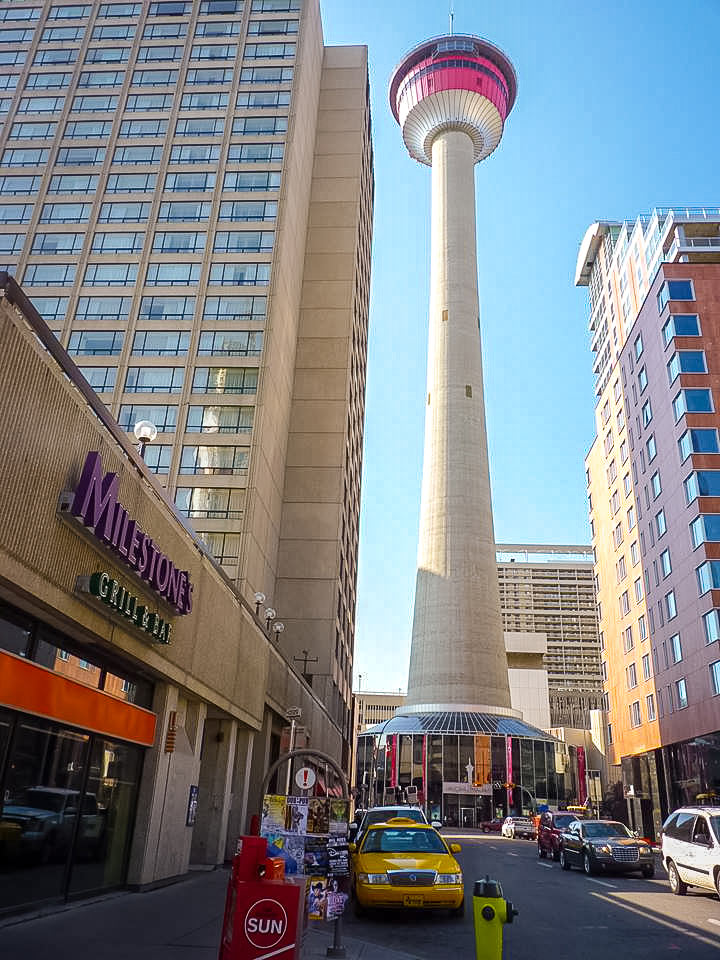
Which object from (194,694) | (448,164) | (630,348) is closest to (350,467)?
(630,348)

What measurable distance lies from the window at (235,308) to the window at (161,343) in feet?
5.79

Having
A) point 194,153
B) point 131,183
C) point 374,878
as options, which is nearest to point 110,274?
point 131,183

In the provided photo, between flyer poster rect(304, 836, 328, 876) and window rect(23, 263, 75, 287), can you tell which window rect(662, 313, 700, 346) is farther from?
flyer poster rect(304, 836, 328, 876)

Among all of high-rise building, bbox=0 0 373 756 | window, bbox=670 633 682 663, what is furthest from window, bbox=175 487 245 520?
window, bbox=670 633 682 663

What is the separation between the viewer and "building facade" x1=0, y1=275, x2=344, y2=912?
10203 millimetres

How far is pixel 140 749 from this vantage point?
15773 millimetres

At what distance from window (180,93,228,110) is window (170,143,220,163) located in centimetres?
299

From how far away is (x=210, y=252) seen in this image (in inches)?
1720

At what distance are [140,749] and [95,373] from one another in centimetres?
2950

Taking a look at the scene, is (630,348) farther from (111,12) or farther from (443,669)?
(111,12)

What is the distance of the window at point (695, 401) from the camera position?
153 feet

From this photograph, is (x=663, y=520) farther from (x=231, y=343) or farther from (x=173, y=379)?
(x=173, y=379)

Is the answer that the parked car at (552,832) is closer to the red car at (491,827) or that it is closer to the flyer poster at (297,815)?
the flyer poster at (297,815)

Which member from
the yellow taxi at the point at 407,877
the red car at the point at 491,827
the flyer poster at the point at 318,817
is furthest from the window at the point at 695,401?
the flyer poster at the point at 318,817
